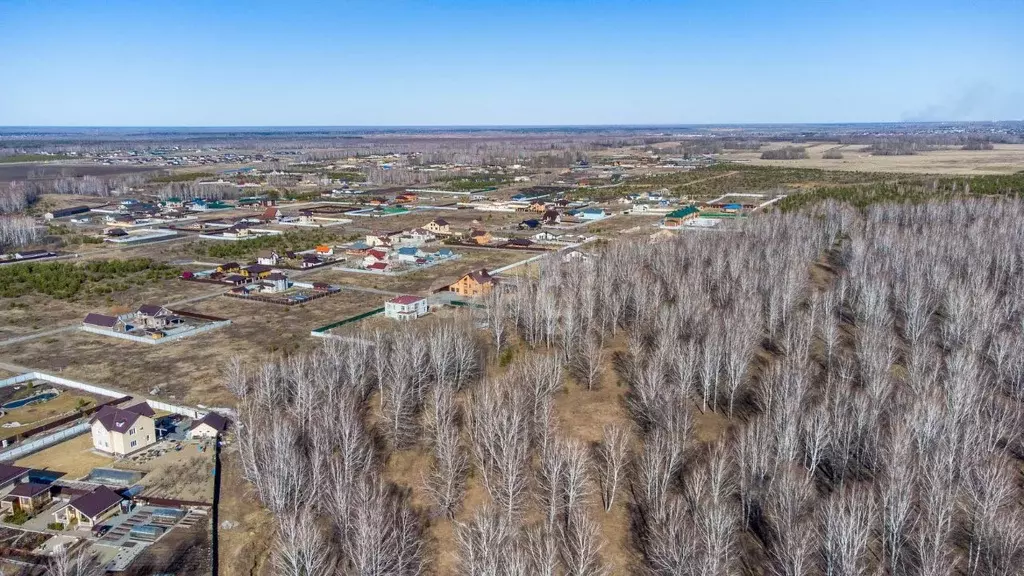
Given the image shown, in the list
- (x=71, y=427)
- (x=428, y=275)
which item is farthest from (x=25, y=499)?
(x=428, y=275)

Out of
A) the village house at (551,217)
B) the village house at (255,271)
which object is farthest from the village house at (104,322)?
the village house at (551,217)

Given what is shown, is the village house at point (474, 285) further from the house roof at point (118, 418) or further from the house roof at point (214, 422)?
the house roof at point (118, 418)

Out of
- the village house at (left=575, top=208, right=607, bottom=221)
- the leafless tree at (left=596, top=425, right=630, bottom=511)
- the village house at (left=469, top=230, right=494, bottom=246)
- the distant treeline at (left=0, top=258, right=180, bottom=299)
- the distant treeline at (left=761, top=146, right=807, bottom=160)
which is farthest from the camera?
the distant treeline at (left=761, top=146, right=807, bottom=160)

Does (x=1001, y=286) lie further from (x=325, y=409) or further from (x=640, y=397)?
(x=325, y=409)

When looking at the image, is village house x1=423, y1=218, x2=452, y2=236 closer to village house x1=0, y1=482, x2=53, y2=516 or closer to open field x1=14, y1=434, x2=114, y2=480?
open field x1=14, y1=434, x2=114, y2=480

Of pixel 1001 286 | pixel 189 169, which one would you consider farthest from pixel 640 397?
pixel 189 169

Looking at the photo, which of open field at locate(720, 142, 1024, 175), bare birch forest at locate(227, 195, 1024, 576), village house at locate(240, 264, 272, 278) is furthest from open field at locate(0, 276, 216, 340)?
open field at locate(720, 142, 1024, 175)
